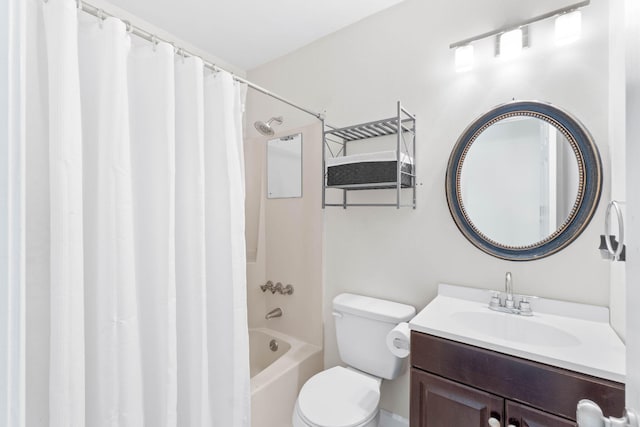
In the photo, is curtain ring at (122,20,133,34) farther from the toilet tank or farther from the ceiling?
the toilet tank

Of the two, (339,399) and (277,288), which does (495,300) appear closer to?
(339,399)

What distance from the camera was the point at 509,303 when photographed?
128cm

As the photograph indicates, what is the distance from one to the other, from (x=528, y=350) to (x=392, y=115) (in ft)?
4.30

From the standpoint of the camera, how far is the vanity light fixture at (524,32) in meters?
1.20

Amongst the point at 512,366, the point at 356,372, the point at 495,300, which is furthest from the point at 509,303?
the point at 356,372

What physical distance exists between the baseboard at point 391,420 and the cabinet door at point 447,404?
59cm

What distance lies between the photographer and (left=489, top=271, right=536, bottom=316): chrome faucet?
1249 mm

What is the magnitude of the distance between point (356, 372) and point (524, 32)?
1.88 meters

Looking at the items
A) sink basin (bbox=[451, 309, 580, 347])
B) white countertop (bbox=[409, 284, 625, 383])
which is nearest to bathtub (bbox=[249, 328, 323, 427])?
white countertop (bbox=[409, 284, 625, 383])

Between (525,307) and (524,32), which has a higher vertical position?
(524,32)

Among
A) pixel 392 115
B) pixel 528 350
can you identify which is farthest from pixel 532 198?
pixel 392 115

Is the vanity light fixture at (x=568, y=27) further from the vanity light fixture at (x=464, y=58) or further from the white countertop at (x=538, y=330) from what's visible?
the white countertop at (x=538, y=330)

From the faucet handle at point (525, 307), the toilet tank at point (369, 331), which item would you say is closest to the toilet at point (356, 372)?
the toilet tank at point (369, 331)

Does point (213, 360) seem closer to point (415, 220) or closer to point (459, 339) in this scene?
point (459, 339)
